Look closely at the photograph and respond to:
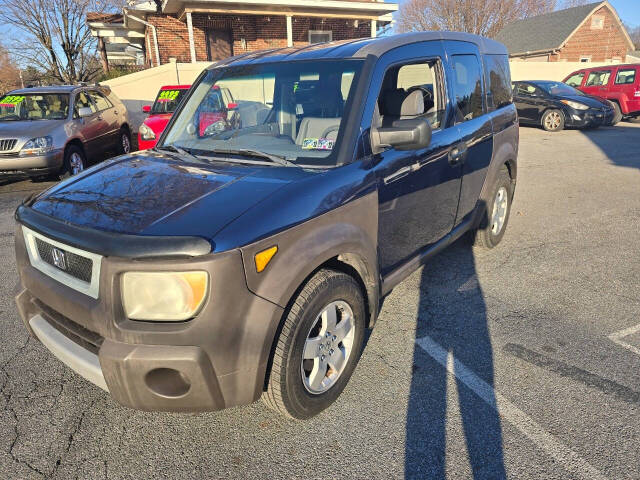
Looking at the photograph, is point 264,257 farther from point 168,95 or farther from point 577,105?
point 577,105

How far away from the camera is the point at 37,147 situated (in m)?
7.51

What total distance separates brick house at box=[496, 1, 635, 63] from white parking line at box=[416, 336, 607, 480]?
38807mm

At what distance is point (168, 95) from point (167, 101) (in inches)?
13.9

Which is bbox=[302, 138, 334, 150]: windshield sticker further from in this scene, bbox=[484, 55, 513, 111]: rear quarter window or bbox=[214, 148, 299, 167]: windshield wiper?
bbox=[484, 55, 513, 111]: rear quarter window

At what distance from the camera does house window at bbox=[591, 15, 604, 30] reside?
118 feet

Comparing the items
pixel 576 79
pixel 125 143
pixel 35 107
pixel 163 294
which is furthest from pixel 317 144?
pixel 576 79

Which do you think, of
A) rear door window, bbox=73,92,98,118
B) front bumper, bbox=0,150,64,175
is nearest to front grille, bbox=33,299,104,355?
front bumper, bbox=0,150,64,175

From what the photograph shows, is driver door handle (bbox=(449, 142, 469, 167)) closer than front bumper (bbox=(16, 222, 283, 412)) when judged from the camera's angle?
No

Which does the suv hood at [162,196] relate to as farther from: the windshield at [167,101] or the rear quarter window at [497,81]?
the windshield at [167,101]

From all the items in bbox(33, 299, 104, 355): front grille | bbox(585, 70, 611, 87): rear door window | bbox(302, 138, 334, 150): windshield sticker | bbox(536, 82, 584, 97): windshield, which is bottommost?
bbox(33, 299, 104, 355): front grille

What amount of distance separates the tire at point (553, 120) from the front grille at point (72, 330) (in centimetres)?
1522

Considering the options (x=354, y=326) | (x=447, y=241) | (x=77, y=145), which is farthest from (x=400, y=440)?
(x=77, y=145)

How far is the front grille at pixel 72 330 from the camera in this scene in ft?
6.70

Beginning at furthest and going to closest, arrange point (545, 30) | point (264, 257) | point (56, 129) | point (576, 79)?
1. point (545, 30)
2. point (576, 79)
3. point (56, 129)
4. point (264, 257)
